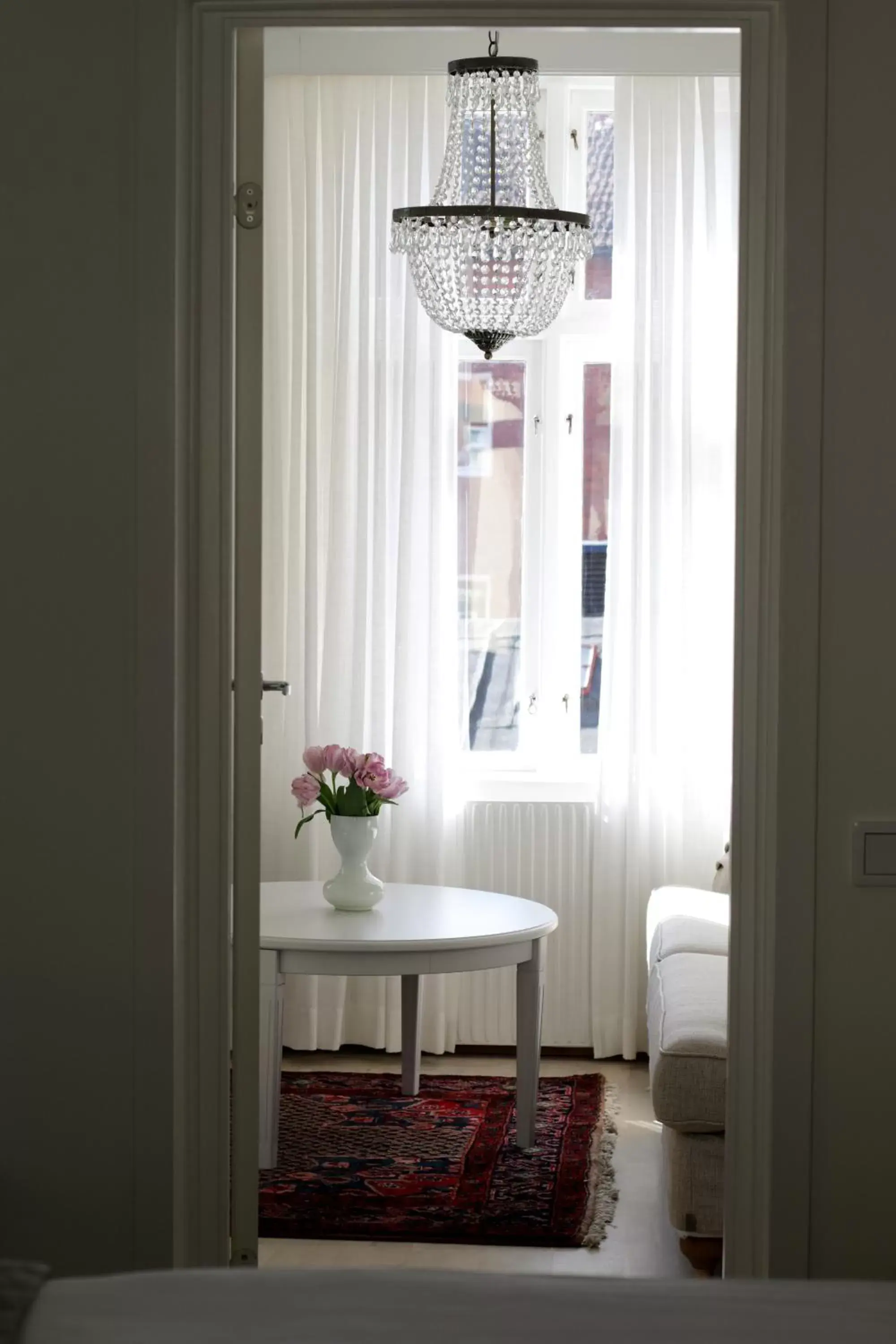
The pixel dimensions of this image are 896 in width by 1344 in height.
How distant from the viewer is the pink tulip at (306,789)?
3812 millimetres

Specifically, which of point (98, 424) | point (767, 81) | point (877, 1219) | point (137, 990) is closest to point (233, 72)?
point (98, 424)

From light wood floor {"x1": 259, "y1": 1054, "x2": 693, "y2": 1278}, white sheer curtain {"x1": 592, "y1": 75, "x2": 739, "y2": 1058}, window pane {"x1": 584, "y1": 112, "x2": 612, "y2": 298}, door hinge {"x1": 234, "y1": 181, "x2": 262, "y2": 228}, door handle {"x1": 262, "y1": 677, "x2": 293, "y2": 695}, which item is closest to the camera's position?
door hinge {"x1": 234, "y1": 181, "x2": 262, "y2": 228}

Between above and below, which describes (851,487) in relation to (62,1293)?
above

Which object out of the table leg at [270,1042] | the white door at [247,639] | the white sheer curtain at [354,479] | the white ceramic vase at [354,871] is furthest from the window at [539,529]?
the white door at [247,639]

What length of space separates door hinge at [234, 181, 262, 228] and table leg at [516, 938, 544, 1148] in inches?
80.0

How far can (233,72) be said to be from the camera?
214cm

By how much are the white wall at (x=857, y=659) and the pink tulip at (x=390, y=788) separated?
1832 millimetres

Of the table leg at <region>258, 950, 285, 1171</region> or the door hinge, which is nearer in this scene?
the door hinge

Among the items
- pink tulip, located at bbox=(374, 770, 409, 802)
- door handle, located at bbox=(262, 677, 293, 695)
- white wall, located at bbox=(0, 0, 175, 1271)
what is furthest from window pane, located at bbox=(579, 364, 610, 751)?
white wall, located at bbox=(0, 0, 175, 1271)

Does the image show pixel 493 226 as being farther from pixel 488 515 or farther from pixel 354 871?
pixel 354 871

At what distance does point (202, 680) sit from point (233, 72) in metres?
0.88

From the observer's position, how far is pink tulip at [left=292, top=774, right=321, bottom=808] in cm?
381

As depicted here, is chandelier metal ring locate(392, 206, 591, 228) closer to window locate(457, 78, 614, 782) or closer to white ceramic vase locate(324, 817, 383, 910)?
window locate(457, 78, 614, 782)

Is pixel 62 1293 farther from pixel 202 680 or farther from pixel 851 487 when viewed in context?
pixel 851 487
